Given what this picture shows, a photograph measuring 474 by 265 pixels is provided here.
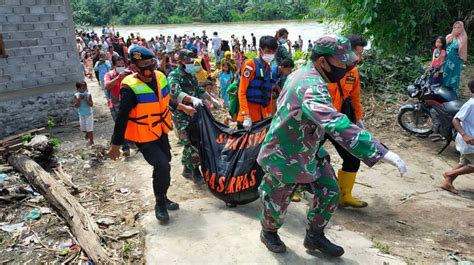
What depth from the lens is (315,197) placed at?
2979mm

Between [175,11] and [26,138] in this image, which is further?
[175,11]

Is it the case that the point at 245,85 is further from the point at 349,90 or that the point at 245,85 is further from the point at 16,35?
the point at 16,35

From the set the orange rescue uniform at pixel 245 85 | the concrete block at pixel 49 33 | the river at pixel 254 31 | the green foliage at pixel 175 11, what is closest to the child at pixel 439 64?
the orange rescue uniform at pixel 245 85

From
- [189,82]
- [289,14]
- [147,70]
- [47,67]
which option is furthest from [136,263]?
[289,14]

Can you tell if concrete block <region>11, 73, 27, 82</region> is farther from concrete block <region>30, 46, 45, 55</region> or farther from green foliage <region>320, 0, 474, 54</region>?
green foliage <region>320, 0, 474, 54</region>

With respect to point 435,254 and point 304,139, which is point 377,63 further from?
point 304,139

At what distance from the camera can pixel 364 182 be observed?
4977 millimetres

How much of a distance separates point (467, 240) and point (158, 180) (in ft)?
9.57

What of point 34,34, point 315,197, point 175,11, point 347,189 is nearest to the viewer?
point 315,197

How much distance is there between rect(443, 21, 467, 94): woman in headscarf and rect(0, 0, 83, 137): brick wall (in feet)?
24.0

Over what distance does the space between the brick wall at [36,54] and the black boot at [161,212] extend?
5537mm

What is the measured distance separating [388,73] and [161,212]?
5860 mm

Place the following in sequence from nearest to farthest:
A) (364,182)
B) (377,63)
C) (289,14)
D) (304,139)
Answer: (304,139) → (364,182) → (377,63) → (289,14)

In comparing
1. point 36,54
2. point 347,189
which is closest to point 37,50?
point 36,54
